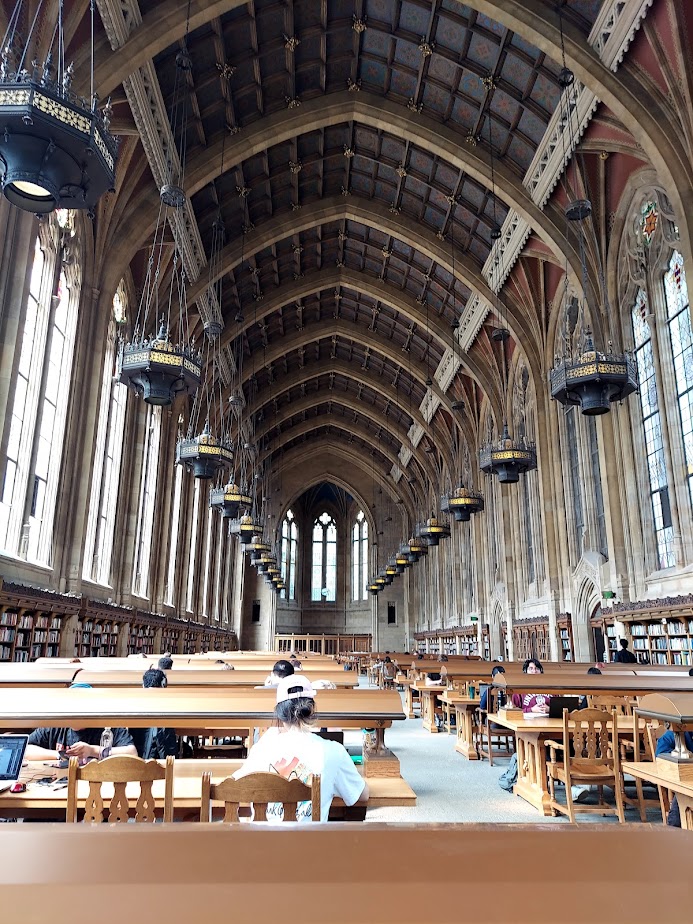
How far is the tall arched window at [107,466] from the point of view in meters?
14.2

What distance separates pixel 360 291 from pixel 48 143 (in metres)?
17.9

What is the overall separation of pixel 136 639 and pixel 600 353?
1289 centimetres

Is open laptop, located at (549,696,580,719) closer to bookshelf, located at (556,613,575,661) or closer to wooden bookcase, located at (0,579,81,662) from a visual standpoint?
wooden bookcase, located at (0,579,81,662)

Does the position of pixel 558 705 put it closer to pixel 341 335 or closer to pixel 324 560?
pixel 341 335

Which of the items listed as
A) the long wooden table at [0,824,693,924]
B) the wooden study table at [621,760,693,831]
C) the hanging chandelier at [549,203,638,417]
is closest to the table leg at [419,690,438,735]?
the hanging chandelier at [549,203,638,417]

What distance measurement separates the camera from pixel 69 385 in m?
12.2

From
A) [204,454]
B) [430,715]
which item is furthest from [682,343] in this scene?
[204,454]

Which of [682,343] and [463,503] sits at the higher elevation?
[682,343]

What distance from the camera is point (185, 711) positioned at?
171 inches

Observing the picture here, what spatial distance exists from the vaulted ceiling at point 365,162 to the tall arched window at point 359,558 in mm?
18003

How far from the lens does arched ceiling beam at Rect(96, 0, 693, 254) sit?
10.3 meters

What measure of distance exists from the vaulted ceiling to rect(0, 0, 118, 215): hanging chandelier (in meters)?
6.35

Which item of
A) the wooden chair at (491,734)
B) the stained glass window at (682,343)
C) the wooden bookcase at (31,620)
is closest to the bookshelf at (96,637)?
the wooden bookcase at (31,620)

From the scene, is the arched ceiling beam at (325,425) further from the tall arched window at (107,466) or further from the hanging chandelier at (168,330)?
the tall arched window at (107,466)
